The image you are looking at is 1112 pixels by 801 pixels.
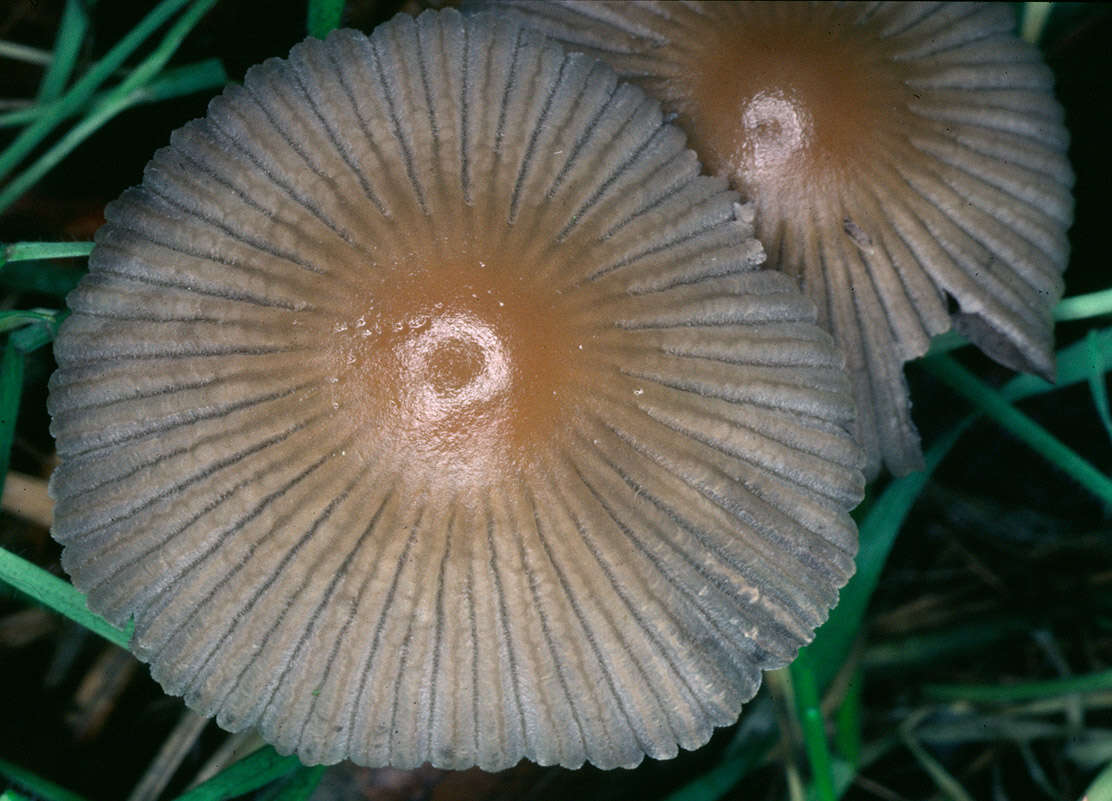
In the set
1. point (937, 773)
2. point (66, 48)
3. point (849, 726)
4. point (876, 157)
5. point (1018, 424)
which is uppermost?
point (66, 48)

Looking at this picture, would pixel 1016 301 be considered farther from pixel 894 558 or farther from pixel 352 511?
pixel 352 511

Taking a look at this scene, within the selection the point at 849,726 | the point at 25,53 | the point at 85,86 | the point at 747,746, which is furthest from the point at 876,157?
the point at 25,53

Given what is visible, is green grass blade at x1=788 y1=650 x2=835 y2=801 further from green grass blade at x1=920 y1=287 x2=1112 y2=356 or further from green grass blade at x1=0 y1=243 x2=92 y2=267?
green grass blade at x1=0 y1=243 x2=92 y2=267

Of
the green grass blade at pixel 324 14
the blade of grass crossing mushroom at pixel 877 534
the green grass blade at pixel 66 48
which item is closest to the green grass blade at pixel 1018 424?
the blade of grass crossing mushroom at pixel 877 534

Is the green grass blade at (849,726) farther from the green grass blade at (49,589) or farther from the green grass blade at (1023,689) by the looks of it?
the green grass blade at (49,589)

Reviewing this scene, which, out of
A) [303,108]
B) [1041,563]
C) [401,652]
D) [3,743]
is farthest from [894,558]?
[3,743]

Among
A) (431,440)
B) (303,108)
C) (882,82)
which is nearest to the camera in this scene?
(431,440)

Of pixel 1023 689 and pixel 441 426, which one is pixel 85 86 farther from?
pixel 1023 689

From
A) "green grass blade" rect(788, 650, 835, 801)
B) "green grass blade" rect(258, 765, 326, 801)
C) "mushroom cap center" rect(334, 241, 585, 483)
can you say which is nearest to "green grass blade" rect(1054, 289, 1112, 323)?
"green grass blade" rect(788, 650, 835, 801)
